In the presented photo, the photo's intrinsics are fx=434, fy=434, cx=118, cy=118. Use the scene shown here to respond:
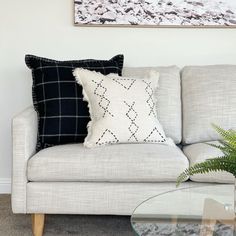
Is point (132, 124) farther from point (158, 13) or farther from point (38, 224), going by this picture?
point (158, 13)

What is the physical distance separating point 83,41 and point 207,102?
0.95 m

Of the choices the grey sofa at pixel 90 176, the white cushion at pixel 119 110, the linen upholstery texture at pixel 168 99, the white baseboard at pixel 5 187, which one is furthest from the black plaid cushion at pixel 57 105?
the white baseboard at pixel 5 187

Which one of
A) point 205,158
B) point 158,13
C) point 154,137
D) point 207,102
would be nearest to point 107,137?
point 154,137

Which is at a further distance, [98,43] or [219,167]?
[98,43]

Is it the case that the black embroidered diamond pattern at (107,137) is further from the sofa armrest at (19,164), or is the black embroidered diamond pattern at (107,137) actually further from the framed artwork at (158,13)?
the framed artwork at (158,13)

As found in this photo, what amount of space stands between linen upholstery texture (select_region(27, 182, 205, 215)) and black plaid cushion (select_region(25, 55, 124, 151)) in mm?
328

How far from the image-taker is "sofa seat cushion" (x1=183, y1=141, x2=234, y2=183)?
2123 mm

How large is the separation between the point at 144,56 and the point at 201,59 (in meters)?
0.39

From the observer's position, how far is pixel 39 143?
2441 millimetres

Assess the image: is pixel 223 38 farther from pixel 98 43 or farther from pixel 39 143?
pixel 39 143

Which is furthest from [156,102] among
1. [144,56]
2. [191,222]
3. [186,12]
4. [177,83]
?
[191,222]

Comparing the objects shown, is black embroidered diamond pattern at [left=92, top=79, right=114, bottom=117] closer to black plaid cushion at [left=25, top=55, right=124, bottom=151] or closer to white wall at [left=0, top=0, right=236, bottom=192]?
black plaid cushion at [left=25, top=55, right=124, bottom=151]

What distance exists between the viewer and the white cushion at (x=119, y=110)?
231 cm

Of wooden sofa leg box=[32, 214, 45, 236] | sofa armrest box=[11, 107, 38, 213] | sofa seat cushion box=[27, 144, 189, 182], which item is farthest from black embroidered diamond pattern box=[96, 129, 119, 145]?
wooden sofa leg box=[32, 214, 45, 236]
